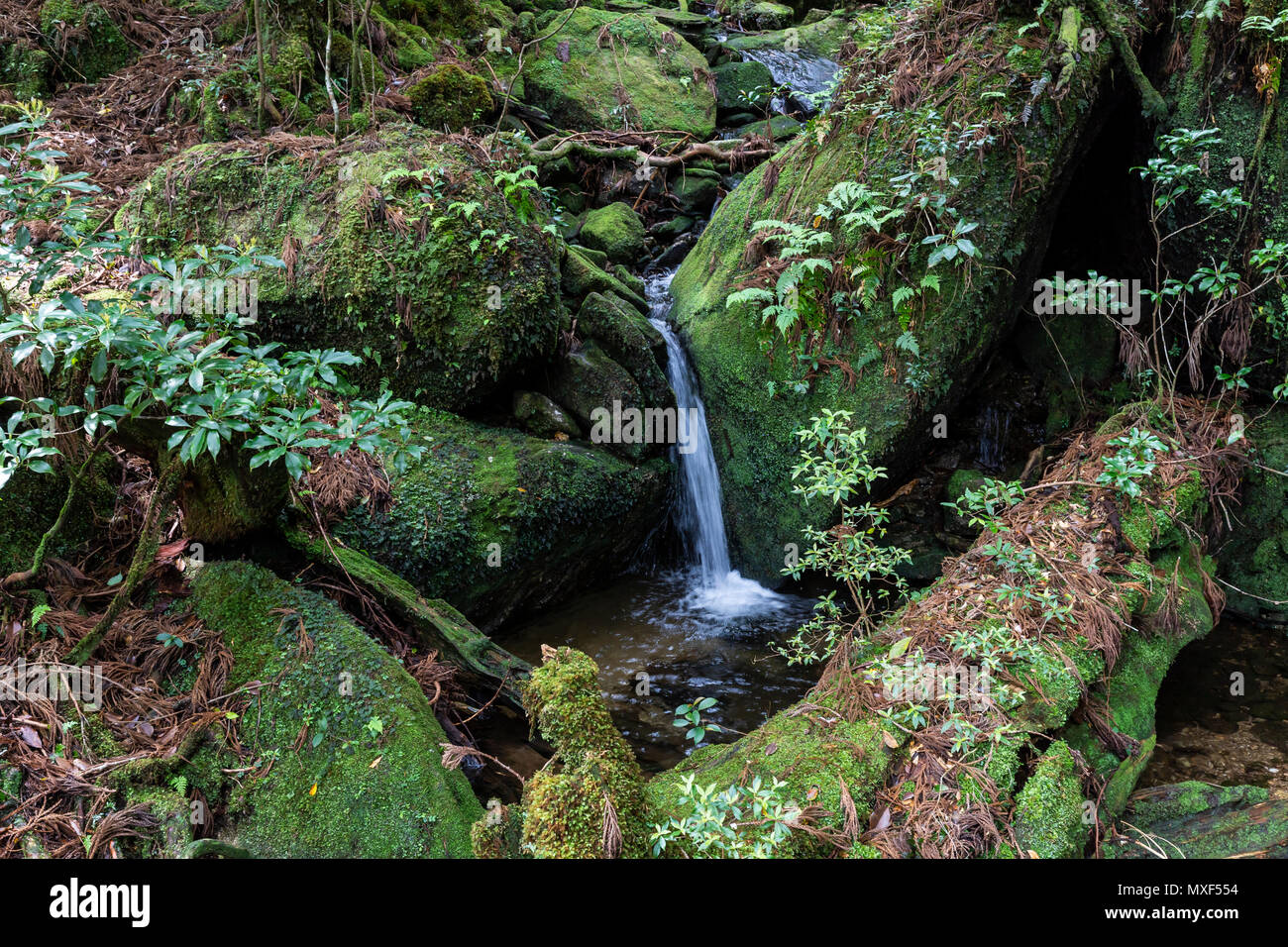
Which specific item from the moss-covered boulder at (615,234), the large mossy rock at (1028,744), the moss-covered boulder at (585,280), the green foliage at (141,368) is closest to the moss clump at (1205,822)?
the large mossy rock at (1028,744)

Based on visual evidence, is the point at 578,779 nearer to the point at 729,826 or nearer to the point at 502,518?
the point at 729,826

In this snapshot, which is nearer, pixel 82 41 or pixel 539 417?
pixel 539 417

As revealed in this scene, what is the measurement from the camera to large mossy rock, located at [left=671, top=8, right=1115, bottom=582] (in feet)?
21.9

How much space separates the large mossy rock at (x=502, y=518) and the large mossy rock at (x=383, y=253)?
23.7 inches

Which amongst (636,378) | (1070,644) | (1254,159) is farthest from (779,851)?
(1254,159)

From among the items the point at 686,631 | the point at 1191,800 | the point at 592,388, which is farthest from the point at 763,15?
the point at 1191,800

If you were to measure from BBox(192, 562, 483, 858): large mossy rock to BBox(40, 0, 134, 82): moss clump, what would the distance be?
7.98m

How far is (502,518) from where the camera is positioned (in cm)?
635

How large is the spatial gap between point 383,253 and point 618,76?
6157 millimetres

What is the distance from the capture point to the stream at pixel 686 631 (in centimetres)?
574

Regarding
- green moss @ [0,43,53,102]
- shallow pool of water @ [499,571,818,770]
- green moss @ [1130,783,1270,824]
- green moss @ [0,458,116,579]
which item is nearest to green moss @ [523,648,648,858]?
shallow pool of water @ [499,571,818,770]

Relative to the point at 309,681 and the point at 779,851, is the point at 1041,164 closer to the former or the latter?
the point at 779,851

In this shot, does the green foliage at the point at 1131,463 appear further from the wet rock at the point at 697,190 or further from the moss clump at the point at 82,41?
the moss clump at the point at 82,41

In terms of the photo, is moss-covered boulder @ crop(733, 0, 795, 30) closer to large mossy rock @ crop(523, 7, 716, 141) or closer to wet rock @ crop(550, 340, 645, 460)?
large mossy rock @ crop(523, 7, 716, 141)
